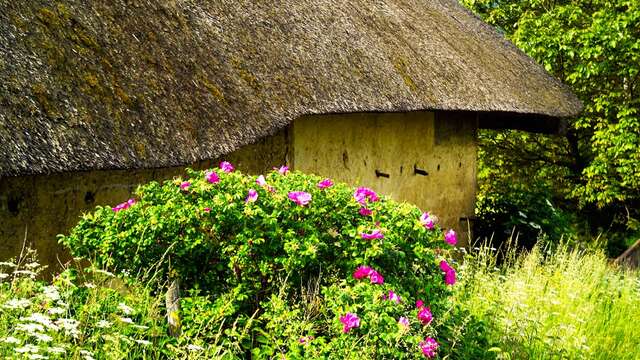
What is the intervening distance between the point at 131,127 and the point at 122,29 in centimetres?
81

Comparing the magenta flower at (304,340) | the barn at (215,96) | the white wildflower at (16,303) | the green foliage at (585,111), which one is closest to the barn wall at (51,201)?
the barn at (215,96)

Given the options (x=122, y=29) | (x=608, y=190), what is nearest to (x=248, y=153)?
(x=122, y=29)

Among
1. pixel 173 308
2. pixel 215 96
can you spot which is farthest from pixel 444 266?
pixel 215 96

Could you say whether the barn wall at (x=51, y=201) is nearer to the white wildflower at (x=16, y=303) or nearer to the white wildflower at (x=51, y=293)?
the white wildflower at (x=51, y=293)

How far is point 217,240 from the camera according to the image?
3.72m

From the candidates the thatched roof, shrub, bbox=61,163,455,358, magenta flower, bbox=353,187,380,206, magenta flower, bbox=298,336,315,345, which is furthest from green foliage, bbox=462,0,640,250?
magenta flower, bbox=298,336,315,345

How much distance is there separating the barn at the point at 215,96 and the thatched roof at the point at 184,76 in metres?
0.01

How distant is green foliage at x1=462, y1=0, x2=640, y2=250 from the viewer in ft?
38.7

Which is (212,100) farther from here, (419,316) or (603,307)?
(603,307)

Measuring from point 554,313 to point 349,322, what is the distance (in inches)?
69.0

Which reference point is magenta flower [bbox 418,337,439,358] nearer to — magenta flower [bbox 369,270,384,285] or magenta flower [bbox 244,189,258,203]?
magenta flower [bbox 369,270,384,285]

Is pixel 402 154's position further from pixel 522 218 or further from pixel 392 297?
pixel 392 297

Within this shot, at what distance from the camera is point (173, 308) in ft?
11.5

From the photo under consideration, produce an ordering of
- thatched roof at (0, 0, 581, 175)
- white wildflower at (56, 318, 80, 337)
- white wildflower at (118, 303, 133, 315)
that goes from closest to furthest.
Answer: white wildflower at (56, 318, 80, 337), white wildflower at (118, 303, 133, 315), thatched roof at (0, 0, 581, 175)
